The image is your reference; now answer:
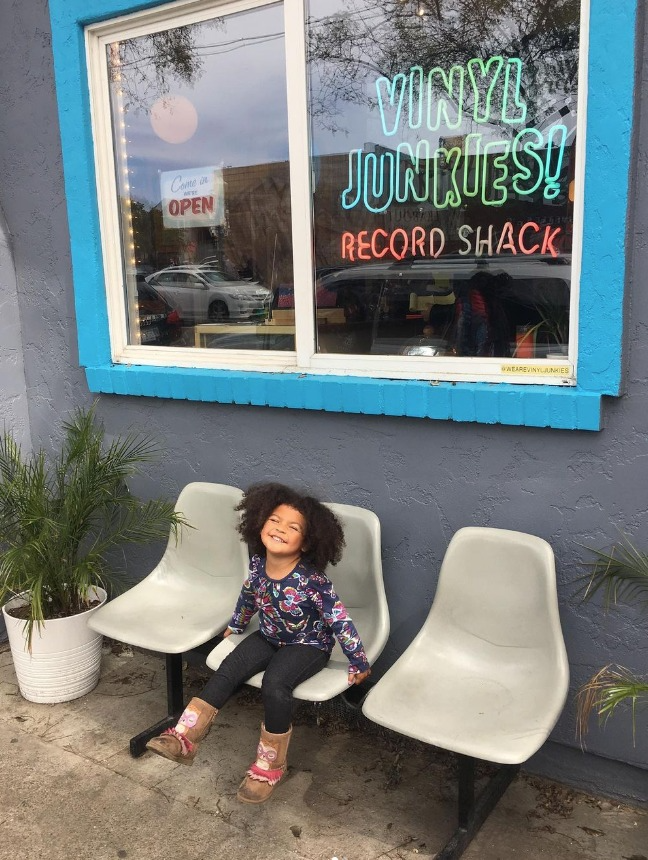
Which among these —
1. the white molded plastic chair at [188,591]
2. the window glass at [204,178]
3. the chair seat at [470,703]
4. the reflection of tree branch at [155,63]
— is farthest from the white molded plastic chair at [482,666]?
the reflection of tree branch at [155,63]

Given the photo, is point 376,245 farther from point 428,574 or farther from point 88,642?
point 88,642

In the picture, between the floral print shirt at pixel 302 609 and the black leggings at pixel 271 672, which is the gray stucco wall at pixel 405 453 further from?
the black leggings at pixel 271 672

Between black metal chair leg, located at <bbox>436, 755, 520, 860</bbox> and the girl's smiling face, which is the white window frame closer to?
the girl's smiling face

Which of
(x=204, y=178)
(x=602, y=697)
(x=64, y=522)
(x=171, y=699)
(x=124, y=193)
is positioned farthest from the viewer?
(x=124, y=193)

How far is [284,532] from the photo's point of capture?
2723 millimetres

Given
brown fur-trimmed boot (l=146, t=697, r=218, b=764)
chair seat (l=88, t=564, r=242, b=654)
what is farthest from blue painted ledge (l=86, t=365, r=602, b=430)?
brown fur-trimmed boot (l=146, t=697, r=218, b=764)

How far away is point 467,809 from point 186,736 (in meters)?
0.95

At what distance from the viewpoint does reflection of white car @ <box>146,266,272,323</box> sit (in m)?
3.53

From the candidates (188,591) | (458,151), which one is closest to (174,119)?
(458,151)

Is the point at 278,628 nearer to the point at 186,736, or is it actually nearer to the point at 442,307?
the point at 186,736

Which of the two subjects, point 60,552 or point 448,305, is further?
point 60,552

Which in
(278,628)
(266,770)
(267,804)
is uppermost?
(278,628)

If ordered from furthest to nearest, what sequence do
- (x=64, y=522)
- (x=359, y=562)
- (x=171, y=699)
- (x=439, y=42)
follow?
(x=64, y=522) < (x=171, y=699) < (x=359, y=562) < (x=439, y=42)

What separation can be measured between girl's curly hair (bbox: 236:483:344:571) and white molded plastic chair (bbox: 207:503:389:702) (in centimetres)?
10
